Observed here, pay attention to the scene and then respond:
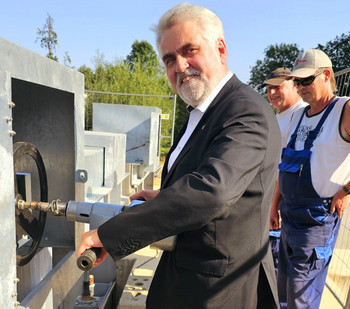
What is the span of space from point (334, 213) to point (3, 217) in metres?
2.18

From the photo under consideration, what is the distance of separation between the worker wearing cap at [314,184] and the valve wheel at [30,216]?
178 centimetres

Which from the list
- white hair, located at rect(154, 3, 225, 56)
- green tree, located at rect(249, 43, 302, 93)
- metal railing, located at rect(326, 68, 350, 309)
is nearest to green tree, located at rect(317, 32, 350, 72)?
green tree, located at rect(249, 43, 302, 93)

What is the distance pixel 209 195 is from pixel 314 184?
1626 mm

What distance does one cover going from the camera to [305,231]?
94.3 inches

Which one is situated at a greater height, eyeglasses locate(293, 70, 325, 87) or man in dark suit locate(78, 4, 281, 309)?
eyeglasses locate(293, 70, 325, 87)

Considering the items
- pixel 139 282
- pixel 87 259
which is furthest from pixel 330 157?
pixel 139 282

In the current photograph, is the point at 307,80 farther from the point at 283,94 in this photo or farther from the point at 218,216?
the point at 218,216

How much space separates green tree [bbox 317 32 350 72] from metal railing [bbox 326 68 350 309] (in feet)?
80.2

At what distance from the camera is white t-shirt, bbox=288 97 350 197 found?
7.60ft

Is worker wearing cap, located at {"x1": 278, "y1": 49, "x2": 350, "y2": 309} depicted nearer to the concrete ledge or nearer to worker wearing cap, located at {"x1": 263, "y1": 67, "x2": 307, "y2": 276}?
worker wearing cap, located at {"x1": 263, "y1": 67, "x2": 307, "y2": 276}

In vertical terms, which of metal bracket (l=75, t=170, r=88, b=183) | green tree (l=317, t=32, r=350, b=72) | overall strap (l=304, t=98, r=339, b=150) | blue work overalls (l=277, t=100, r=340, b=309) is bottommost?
blue work overalls (l=277, t=100, r=340, b=309)

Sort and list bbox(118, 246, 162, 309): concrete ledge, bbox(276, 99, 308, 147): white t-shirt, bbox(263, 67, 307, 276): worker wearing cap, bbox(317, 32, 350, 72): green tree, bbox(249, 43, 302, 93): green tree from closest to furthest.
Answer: bbox(118, 246, 162, 309): concrete ledge → bbox(276, 99, 308, 147): white t-shirt → bbox(263, 67, 307, 276): worker wearing cap → bbox(317, 32, 350, 72): green tree → bbox(249, 43, 302, 93): green tree

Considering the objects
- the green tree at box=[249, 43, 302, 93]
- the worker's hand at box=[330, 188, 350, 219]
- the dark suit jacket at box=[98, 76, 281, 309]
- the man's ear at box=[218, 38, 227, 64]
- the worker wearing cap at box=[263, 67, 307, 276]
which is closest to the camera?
the dark suit jacket at box=[98, 76, 281, 309]

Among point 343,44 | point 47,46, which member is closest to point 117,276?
point 47,46
